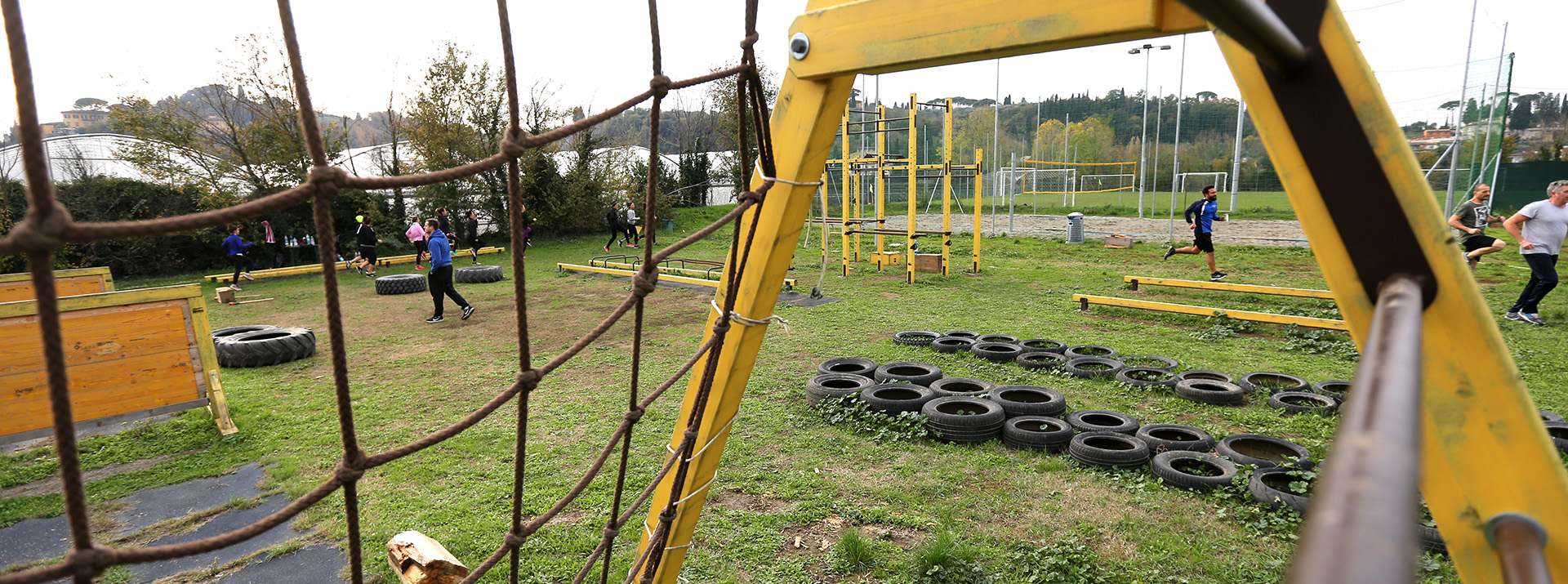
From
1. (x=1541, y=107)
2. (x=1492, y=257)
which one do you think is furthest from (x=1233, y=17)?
(x=1541, y=107)

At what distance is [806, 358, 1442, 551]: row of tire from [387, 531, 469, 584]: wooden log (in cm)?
333

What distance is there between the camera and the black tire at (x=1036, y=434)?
511cm

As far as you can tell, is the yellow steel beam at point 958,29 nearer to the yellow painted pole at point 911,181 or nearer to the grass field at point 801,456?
the grass field at point 801,456

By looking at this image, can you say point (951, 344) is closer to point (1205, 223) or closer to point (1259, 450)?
point (1259, 450)

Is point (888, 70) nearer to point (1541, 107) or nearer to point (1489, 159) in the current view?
point (1489, 159)

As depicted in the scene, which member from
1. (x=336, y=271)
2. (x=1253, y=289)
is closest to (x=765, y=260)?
(x=336, y=271)

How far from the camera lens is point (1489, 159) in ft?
49.7

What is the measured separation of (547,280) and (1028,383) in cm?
1164

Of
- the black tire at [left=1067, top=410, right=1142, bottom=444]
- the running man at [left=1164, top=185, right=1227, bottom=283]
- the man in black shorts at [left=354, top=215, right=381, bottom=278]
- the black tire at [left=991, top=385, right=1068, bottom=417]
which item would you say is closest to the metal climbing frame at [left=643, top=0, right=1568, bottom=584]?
the black tire at [left=1067, top=410, right=1142, bottom=444]

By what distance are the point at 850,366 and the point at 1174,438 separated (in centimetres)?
284

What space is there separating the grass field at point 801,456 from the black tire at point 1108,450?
11cm

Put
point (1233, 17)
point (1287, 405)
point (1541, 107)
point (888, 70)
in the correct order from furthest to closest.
Result: point (1541, 107) < point (1287, 405) < point (888, 70) < point (1233, 17)

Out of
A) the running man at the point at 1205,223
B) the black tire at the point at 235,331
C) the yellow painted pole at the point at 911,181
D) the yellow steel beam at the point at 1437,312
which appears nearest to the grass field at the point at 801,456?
the black tire at the point at 235,331

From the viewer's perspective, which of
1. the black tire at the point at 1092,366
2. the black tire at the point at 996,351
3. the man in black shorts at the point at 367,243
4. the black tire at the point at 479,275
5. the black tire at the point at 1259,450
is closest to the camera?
the black tire at the point at 1259,450
